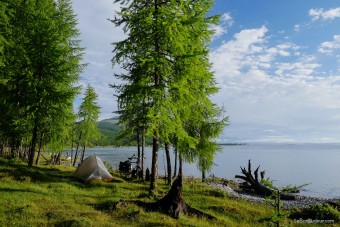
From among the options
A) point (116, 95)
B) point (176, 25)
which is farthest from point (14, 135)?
point (176, 25)

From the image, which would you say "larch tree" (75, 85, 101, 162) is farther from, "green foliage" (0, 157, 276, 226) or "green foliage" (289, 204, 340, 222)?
"green foliage" (289, 204, 340, 222)

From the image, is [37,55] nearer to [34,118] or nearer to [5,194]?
[34,118]

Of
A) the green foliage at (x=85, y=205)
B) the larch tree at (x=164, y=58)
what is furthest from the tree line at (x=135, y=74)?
the green foliage at (x=85, y=205)

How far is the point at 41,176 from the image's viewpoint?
2069 centimetres

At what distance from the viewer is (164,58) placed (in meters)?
17.9

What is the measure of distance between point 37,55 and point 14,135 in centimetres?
803

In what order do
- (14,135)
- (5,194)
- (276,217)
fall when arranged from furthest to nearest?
(14,135)
(5,194)
(276,217)

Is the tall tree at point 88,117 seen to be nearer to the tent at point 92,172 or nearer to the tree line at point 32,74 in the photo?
the tree line at point 32,74

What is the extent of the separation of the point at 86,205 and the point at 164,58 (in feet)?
29.8

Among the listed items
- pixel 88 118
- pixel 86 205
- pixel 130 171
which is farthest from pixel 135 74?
pixel 88 118

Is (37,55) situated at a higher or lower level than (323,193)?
higher

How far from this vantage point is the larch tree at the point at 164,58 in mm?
16984

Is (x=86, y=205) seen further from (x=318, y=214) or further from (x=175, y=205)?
(x=318, y=214)

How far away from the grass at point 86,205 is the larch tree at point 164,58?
12.0 feet
